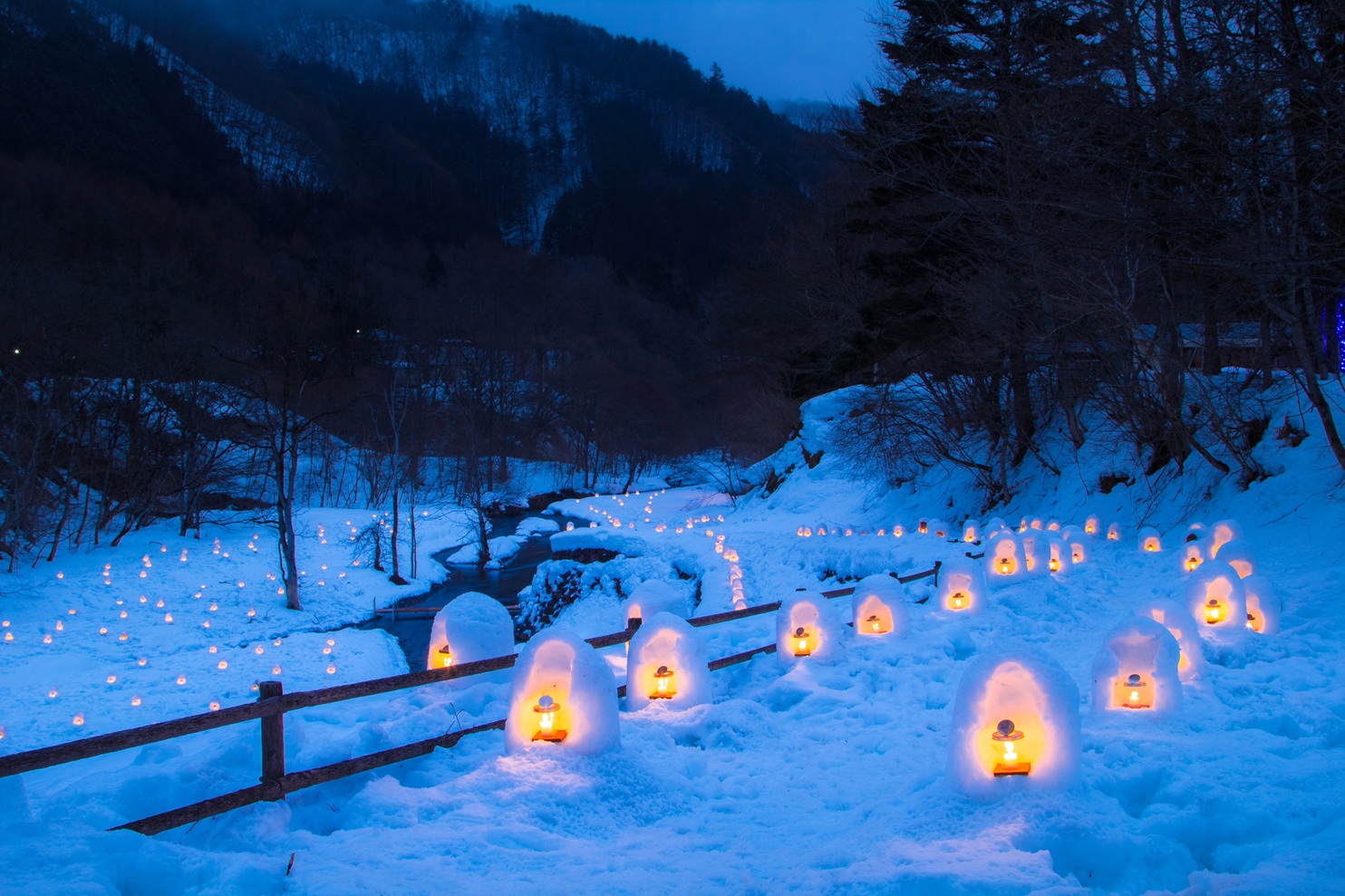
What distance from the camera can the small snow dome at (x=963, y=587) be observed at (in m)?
10.0

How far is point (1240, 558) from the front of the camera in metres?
8.93

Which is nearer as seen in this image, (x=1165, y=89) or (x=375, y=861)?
(x=375, y=861)

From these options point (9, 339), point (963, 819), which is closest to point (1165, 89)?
point (963, 819)

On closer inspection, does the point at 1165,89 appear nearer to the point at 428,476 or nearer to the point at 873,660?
the point at 873,660

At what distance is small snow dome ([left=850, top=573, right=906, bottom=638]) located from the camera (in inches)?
355

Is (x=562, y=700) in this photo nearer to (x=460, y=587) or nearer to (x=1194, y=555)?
(x=1194, y=555)

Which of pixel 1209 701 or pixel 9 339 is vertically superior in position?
pixel 9 339

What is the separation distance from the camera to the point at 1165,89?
18.0ft

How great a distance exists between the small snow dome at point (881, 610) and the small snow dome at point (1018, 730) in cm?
452

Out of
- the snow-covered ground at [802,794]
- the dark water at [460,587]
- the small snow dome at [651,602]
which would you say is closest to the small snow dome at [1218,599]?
the snow-covered ground at [802,794]

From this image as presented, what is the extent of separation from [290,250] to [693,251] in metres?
36.8

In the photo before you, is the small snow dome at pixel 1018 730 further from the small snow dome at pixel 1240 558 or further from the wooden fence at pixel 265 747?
the small snow dome at pixel 1240 558

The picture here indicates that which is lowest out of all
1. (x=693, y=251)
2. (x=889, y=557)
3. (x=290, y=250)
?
(x=889, y=557)

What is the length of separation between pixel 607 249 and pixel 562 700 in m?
77.7
